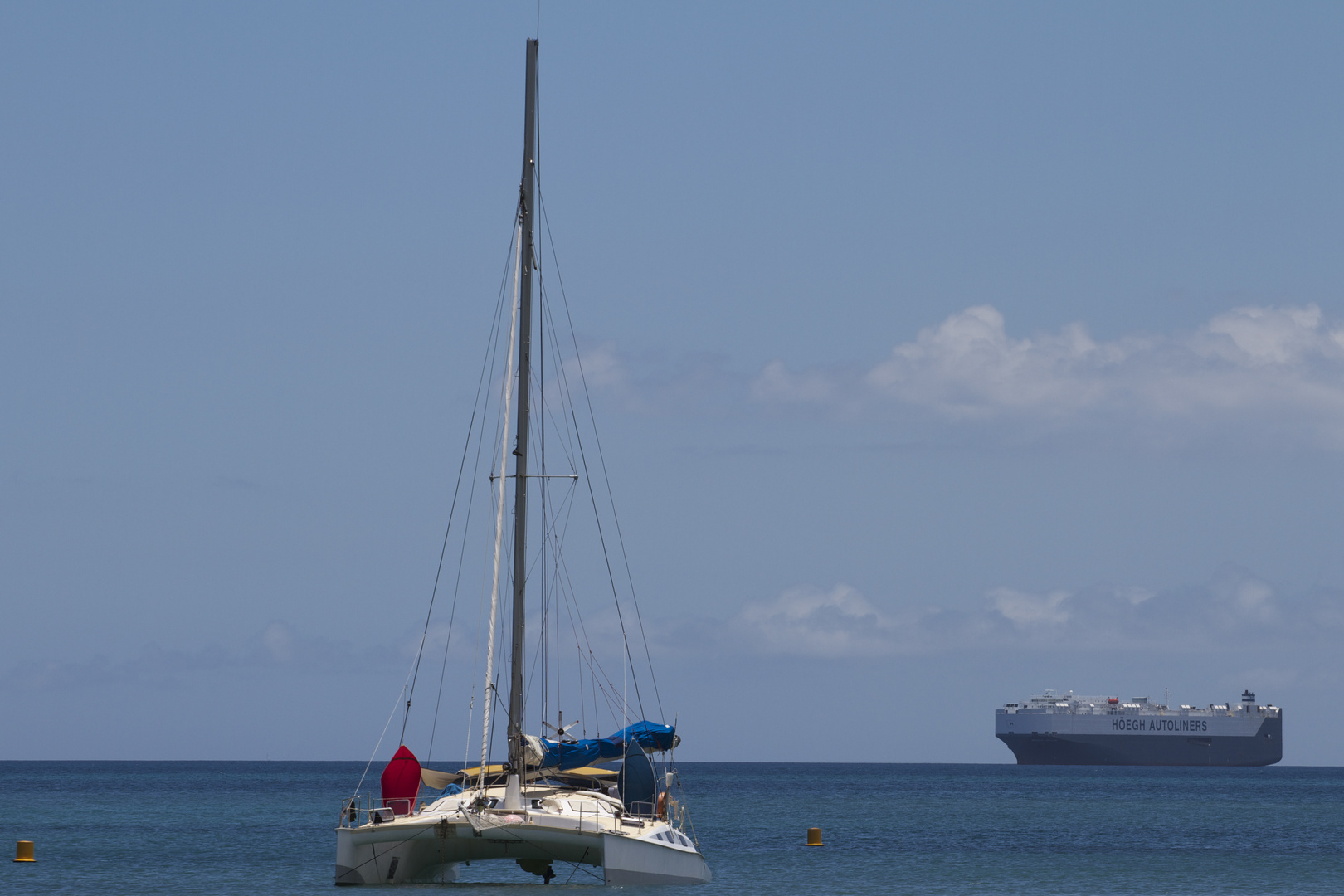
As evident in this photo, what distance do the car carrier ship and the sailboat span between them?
156146 mm

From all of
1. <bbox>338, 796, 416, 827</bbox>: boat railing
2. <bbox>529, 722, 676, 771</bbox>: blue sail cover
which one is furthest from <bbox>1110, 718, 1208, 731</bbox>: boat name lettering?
<bbox>338, 796, 416, 827</bbox>: boat railing

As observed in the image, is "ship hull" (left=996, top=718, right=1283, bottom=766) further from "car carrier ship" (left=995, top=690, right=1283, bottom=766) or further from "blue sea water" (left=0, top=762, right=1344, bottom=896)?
"blue sea water" (left=0, top=762, right=1344, bottom=896)

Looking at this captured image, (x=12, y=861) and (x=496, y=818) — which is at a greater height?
(x=496, y=818)

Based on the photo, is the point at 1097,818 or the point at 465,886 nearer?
the point at 465,886

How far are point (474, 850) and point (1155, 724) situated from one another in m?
166

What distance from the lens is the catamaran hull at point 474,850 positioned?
2844cm

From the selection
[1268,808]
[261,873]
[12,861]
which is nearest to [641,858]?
[261,873]

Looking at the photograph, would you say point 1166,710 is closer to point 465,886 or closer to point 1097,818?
point 1097,818

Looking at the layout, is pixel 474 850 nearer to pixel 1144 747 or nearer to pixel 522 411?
pixel 522 411

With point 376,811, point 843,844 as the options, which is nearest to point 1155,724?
point 843,844

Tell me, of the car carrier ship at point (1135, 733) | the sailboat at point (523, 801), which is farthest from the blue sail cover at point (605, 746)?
the car carrier ship at point (1135, 733)

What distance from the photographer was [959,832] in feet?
227

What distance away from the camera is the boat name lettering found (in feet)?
605

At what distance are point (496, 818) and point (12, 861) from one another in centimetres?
2467
